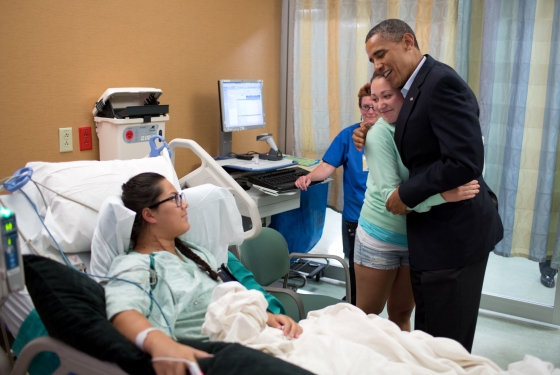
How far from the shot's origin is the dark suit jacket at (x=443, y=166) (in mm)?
1637

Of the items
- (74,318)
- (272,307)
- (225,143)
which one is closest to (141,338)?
(74,318)

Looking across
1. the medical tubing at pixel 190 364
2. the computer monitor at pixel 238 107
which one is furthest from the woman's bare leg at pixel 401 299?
the computer monitor at pixel 238 107

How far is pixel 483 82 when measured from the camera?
9.91 ft

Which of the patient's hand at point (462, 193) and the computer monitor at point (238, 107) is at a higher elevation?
the computer monitor at point (238, 107)

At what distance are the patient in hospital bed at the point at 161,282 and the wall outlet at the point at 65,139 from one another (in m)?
1.00

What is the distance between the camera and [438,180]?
5.45ft

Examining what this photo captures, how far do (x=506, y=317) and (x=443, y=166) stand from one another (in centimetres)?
200

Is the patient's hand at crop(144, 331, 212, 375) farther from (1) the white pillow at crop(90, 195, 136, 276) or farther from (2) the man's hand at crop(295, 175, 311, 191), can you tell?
(2) the man's hand at crop(295, 175, 311, 191)

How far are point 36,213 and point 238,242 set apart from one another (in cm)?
72

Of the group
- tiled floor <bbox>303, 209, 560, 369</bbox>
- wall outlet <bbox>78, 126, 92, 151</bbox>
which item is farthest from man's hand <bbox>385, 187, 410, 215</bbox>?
wall outlet <bbox>78, 126, 92, 151</bbox>

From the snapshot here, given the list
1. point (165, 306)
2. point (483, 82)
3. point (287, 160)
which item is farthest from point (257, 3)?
point (165, 306)

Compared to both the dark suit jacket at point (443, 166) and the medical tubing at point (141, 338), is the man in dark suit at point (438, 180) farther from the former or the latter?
the medical tubing at point (141, 338)

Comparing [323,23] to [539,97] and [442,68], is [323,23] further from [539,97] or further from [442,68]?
[442,68]

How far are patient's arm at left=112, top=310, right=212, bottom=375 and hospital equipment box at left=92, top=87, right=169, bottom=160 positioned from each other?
143cm
